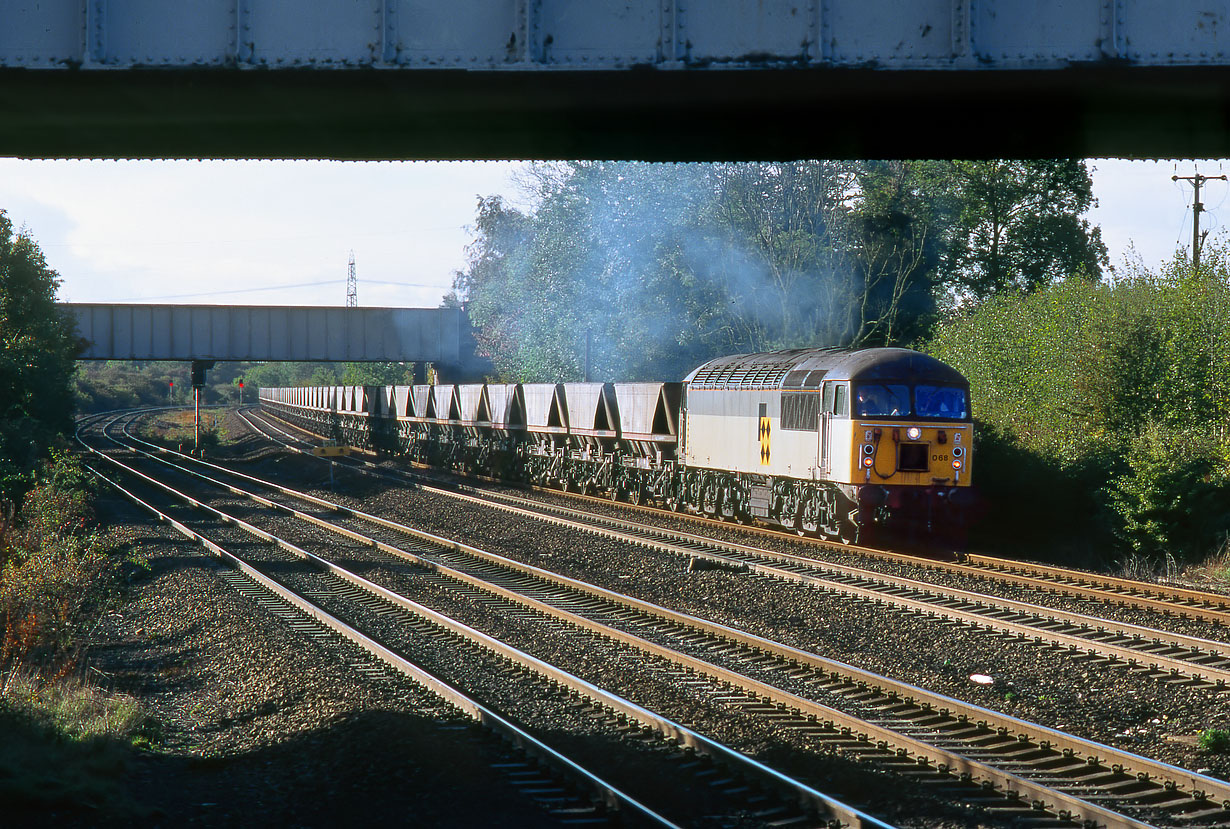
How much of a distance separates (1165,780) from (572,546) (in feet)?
41.8

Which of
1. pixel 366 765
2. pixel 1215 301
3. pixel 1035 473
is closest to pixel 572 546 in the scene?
pixel 1035 473

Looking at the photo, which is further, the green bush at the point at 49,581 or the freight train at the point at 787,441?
the freight train at the point at 787,441

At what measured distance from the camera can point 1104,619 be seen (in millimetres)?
11523

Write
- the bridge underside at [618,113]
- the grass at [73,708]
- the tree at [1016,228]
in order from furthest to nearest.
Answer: the tree at [1016,228]
the grass at [73,708]
the bridge underside at [618,113]

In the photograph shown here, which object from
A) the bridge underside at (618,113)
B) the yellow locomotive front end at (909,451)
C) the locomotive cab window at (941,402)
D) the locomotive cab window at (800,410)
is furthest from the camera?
the locomotive cab window at (800,410)

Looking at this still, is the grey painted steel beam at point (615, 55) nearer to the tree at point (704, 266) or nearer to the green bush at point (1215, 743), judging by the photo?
the green bush at point (1215, 743)

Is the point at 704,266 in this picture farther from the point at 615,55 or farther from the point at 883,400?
the point at 615,55

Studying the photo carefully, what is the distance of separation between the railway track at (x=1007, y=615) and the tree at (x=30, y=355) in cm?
1734

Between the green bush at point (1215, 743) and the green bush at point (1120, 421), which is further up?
the green bush at point (1120, 421)

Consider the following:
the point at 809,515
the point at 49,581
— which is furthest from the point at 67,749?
the point at 809,515

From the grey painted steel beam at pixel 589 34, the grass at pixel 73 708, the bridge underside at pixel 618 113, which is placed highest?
the grey painted steel beam at pixel 589 34

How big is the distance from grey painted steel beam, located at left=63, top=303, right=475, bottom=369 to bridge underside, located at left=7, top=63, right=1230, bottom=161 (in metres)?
42.2

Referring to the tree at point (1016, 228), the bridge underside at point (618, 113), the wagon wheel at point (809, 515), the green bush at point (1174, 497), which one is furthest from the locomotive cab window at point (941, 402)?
the tree at point (1016, 228)

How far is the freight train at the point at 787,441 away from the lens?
17375 millimetres
